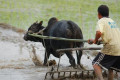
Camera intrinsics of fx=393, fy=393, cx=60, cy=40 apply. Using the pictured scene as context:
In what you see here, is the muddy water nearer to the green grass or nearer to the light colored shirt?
the light colored shirt

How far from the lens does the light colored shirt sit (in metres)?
6.30

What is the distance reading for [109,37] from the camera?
6.30m

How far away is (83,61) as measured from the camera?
1207cm

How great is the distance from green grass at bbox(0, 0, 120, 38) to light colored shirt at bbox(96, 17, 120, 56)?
13608mm

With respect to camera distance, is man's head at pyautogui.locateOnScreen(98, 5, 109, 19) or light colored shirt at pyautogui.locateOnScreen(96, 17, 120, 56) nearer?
light colored shirt at pyautogui.locateOnScreen(96, 17, 120, 56)

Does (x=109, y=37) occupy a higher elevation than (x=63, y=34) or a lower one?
higher

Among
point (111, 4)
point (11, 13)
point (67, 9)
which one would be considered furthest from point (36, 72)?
point (111, 4)

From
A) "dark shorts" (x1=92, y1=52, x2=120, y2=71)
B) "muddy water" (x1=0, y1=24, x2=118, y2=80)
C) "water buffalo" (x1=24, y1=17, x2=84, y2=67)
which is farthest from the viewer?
"water buffalo" (x1=24, y1=17, x2=84, y2=67)

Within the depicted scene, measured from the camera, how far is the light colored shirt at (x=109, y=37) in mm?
6297

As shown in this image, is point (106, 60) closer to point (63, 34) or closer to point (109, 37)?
point (109, 37)

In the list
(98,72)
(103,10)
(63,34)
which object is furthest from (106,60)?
(63,34)

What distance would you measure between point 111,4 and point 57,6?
3.87m

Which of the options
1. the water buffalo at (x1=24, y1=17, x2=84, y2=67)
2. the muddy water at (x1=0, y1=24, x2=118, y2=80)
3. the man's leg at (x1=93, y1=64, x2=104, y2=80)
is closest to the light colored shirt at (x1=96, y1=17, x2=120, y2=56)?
the man's leg at (x1=93, y1=64, x2=104, y2=80)

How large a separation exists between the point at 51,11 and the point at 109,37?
18.3m
